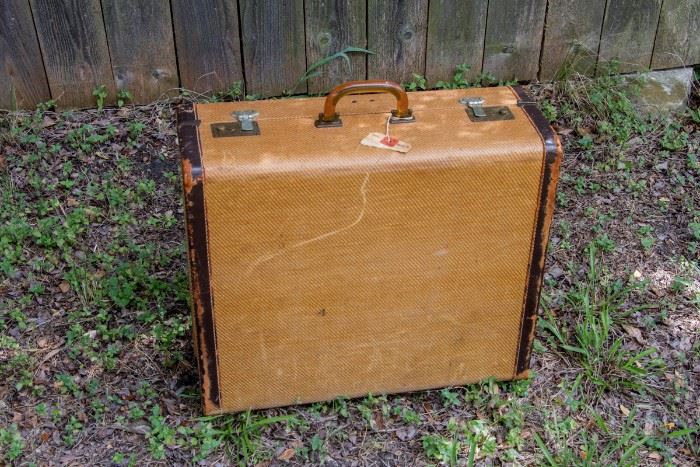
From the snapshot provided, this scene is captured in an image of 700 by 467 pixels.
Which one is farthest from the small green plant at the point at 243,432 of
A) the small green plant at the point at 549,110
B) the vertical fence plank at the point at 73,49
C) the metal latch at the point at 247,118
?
the small green plant at the point at 549,110

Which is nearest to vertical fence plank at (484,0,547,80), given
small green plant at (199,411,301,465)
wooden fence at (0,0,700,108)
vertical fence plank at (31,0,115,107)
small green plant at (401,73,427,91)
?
wooden fence at (0,0,700,108)

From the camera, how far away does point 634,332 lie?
2855 millimetres

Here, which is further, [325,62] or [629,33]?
[629,33]

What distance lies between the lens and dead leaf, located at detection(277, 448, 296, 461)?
243 cm

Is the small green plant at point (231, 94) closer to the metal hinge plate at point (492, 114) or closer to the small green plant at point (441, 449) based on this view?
the metal hinge plate at point (492, 114)

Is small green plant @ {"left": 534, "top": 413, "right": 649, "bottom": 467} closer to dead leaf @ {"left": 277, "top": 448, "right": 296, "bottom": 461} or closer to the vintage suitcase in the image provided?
the vintage suitcase

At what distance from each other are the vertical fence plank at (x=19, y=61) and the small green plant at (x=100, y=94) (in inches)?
7.4

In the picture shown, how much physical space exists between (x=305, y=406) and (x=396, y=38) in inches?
66.4

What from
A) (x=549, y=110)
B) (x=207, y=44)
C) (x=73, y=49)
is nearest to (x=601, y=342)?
(x=549, y=110)

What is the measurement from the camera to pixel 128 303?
286cm

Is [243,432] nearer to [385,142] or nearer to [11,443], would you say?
[11,443]

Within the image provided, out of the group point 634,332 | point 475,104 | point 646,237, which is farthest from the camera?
point 646,237

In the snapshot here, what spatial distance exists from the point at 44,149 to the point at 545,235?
2034 mm

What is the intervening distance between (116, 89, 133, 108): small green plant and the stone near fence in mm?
2175
